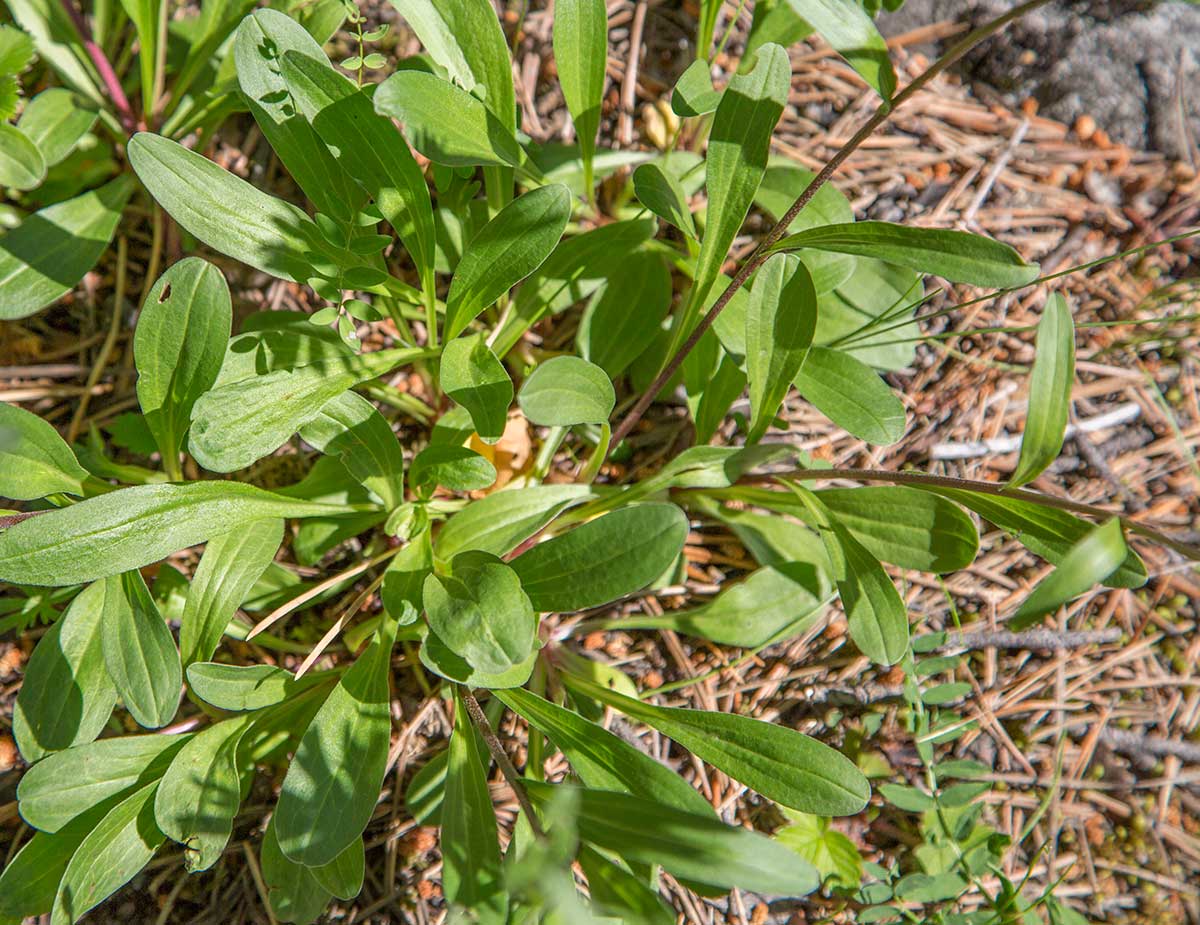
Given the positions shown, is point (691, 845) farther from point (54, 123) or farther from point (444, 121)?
point (54, 123)

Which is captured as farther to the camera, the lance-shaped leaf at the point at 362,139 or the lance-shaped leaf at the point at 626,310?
the lance-shaped leaf at the point at 626,310

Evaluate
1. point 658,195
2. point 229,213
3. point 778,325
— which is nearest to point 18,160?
point 229,213

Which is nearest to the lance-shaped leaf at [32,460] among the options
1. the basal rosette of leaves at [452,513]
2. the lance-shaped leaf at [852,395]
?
the basal rosette of leaves at [452,513]

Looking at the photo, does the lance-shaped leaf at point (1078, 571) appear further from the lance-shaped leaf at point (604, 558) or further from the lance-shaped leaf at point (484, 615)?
the lance-shaped leaf at point (484, 615)

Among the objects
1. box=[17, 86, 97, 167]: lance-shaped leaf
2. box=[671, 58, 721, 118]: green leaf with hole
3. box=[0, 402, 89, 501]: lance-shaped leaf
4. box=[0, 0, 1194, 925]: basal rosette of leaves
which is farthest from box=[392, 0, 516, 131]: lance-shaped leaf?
box=[0, 402, 89, 501]: lance-shaped leaf

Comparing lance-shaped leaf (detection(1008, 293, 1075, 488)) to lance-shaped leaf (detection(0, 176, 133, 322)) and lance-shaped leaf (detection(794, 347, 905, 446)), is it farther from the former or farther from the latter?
lance-shaped leaf (detection(0, 176, 133, 322))

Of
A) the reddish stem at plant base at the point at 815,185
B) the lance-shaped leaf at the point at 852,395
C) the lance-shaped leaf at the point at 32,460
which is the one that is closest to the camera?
the reddish stem at plant base at the point at 815,185
